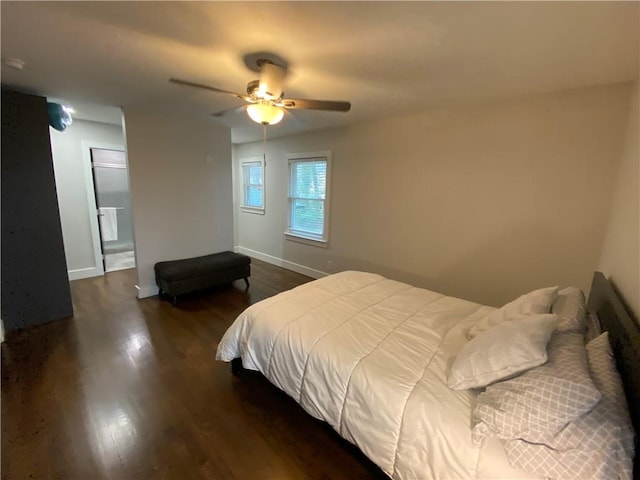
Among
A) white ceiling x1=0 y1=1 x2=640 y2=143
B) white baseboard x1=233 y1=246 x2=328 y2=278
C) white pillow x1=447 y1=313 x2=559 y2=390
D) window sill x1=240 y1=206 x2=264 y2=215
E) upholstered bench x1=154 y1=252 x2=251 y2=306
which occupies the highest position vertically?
white ceiling x1=0 y1=1 x2=640 y2=143

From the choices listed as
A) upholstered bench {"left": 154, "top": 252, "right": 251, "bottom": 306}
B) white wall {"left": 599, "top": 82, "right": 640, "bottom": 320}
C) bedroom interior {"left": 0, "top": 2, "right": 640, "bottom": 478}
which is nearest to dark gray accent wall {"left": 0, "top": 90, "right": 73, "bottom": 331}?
bedroom interior {"left": 0, "top": 2, "right": 640, "bottom": 478}

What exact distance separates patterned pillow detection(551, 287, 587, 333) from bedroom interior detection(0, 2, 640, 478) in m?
0.20

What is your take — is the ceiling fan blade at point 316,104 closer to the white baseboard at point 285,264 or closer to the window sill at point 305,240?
the window sill at point 305,240

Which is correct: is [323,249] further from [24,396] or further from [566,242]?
[24,396]

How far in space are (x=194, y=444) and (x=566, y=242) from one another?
330 cm

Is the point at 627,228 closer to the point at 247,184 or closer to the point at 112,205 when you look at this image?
the point at 247,184

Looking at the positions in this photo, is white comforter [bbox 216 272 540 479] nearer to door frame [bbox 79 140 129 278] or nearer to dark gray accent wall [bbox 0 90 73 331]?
dark gray accent wall [bbox 0 90 73 331]

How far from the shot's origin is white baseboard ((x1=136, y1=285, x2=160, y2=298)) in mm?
3580

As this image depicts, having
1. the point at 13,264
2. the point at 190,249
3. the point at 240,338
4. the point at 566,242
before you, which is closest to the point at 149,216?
the point at 190,249

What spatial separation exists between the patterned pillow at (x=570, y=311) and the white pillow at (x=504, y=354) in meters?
0.22

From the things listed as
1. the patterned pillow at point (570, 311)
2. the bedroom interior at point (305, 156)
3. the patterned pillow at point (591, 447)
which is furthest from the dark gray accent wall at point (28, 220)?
the patterned pillow at point (570, 311)

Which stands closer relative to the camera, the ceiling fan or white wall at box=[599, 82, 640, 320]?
white wall at box=[599, 82, 640, 320]

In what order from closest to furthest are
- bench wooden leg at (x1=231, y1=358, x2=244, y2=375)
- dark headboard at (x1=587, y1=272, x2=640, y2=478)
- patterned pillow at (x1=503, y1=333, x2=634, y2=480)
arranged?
patterned pillow at (x1=503, y1=333, x2=634, y2=480), dark headboard at (x1=587, y1=272, x2=640, y2=478), bench wooden leg at (x1=231, y1=358, x2=244, y2=375)

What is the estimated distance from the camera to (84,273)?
4.23 metres
